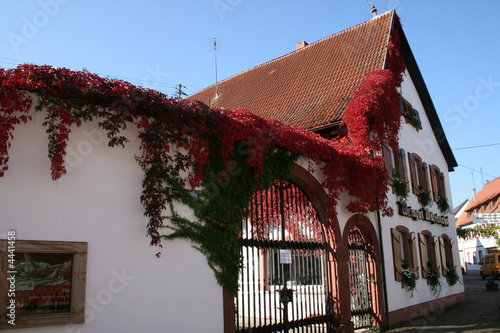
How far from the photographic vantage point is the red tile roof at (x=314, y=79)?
13.9 meters

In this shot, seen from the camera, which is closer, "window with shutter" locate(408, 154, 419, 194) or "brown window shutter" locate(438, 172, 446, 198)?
"window with shutter" locate(408, 154, 419, 194)

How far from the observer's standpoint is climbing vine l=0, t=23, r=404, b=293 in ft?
19.3

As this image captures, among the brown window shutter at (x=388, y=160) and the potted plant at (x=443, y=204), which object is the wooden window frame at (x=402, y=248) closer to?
the brown window shutter at (x=388, y=160)

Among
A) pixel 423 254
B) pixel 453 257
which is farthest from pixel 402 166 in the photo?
pixel 453 257

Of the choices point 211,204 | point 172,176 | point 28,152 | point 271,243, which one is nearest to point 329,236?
point 271,243

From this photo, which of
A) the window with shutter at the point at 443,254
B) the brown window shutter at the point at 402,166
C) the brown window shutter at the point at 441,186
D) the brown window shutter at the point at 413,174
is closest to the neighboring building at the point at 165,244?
the brown window shutter at the point at 402,166

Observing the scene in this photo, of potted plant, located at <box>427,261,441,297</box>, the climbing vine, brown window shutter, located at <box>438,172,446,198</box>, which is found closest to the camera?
the climbing vine

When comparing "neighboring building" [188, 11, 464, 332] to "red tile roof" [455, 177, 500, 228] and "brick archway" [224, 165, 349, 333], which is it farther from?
"red tile roof" [455, 177, 500, 228]

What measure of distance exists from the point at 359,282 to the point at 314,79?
7266mm

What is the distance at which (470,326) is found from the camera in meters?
11.7

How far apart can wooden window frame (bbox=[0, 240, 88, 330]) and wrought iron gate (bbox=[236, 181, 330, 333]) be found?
112 inches

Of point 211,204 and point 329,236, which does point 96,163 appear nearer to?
point 211,204

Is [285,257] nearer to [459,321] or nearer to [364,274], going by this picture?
[364,274]

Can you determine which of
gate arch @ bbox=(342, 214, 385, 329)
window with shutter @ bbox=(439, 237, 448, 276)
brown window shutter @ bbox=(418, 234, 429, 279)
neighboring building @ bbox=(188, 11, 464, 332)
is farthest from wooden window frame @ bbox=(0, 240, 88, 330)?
window with shutter @ bbox=(439, 237, 448, 276)
